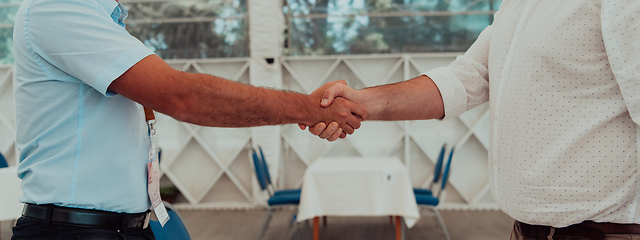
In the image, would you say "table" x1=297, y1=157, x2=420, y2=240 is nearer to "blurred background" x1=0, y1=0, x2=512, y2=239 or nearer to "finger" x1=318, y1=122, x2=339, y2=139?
"finger" x1=318, y1=122, x2=339, y2=139

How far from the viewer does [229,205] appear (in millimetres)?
3953

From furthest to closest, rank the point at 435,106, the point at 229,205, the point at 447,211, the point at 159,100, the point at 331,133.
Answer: the point at 229,205
the point at 447,211
the point at 331,133
the point at 435,106
the point at 159,100

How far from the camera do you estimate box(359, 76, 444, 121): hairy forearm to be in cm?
105

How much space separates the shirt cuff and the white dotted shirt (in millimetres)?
157

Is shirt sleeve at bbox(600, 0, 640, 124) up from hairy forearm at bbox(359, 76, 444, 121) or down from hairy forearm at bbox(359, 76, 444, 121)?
up

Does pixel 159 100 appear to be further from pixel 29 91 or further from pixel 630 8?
pixel 630 8

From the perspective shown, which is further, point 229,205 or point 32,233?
point 229,205

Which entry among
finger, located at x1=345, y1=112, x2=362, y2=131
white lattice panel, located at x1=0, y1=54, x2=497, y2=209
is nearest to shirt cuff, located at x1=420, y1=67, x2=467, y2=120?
finger, located at x1=345, y1=112, x2=362, y2=131

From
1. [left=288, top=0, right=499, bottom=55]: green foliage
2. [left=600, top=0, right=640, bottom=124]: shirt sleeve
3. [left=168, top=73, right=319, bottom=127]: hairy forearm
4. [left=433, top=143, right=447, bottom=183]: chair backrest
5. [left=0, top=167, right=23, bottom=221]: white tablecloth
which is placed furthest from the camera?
[left=288, top=0, right=499, bottom=55]: green foliage

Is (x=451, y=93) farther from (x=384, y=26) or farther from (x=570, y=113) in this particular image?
(x=384, y=26)

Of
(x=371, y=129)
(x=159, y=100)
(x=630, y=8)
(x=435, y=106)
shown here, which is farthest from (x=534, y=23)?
(x=371, y=129)

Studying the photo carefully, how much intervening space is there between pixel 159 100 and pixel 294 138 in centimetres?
324

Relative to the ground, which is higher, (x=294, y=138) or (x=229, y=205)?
(x=294, y=138)

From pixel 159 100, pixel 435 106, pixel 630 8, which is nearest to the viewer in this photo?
pixel 630 8
